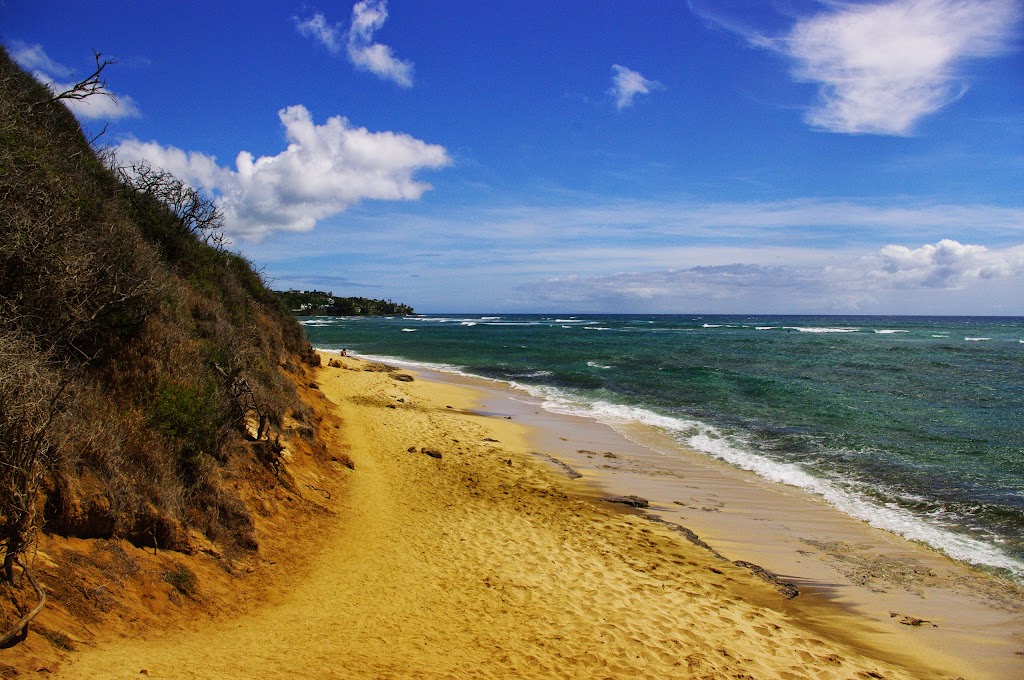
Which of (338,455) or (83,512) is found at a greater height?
(83,512)

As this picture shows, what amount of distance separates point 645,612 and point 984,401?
74.4 feet

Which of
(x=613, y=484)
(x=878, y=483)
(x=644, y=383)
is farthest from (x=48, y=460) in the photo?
(x=644, y=383)

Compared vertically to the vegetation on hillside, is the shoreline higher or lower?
lower

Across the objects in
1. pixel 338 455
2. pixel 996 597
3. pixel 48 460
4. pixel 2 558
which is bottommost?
A: pixel 996 597

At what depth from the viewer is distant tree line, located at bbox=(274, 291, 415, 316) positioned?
111 m

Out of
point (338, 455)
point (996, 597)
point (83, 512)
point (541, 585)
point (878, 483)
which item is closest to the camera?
point (83, 512)

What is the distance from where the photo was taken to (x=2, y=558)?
414cm

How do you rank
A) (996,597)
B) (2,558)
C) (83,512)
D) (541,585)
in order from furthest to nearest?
(996,597)
(541,585)
(83,512)
(2,558)

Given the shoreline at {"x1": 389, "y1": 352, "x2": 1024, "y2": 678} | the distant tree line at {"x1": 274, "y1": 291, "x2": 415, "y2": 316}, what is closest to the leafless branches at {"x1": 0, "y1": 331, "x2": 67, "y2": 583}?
the shoreline at {"x1": 389, "y1": 352, "x2": 1024, "y2": 678}

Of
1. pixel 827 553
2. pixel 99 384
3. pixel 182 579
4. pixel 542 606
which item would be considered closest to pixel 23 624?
pixel 182 579

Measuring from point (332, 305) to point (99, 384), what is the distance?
12089 centimetres

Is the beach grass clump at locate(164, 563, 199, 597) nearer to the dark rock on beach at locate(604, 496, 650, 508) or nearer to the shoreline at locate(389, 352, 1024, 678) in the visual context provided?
the dark rock on beach at locate(604, 496, 650, 508)

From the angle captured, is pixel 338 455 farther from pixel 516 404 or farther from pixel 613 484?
pixel 516 404

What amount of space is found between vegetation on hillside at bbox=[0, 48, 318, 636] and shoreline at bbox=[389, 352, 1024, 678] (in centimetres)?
674
